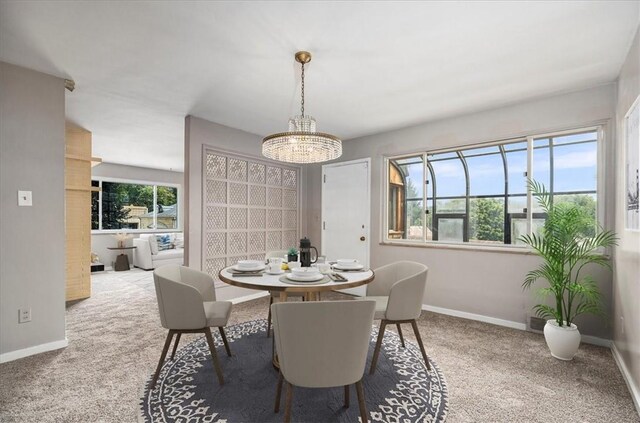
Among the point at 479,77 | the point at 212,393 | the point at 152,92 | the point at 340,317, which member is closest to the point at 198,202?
the point at 152,92

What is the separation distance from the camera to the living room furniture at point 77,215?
4.16m

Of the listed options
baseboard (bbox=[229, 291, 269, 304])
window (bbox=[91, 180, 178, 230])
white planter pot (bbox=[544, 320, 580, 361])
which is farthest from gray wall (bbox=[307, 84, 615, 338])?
window (bbox=[91, 180, 178, 230])

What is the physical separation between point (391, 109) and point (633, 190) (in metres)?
2.21

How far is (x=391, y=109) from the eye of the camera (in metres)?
3.51

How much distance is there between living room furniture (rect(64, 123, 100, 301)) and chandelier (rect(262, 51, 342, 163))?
11.1ft

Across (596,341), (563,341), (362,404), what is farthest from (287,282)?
(596,341)

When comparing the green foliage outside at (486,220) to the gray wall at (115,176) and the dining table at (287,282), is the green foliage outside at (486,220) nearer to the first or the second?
the dining table at (287,282)

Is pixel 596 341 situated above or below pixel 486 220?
below

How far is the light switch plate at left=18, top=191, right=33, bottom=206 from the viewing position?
99.3 inches

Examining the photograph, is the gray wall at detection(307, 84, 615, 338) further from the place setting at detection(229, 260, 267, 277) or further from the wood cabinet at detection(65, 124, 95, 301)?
the wood cabinet at detection(65, 124, 95, 301)

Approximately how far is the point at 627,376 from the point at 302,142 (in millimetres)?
2888

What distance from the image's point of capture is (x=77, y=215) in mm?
4242

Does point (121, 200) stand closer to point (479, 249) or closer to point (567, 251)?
point (479, 249)

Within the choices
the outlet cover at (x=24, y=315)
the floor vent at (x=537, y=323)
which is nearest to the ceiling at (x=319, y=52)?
the outlet cover at (x=24, y=315)
